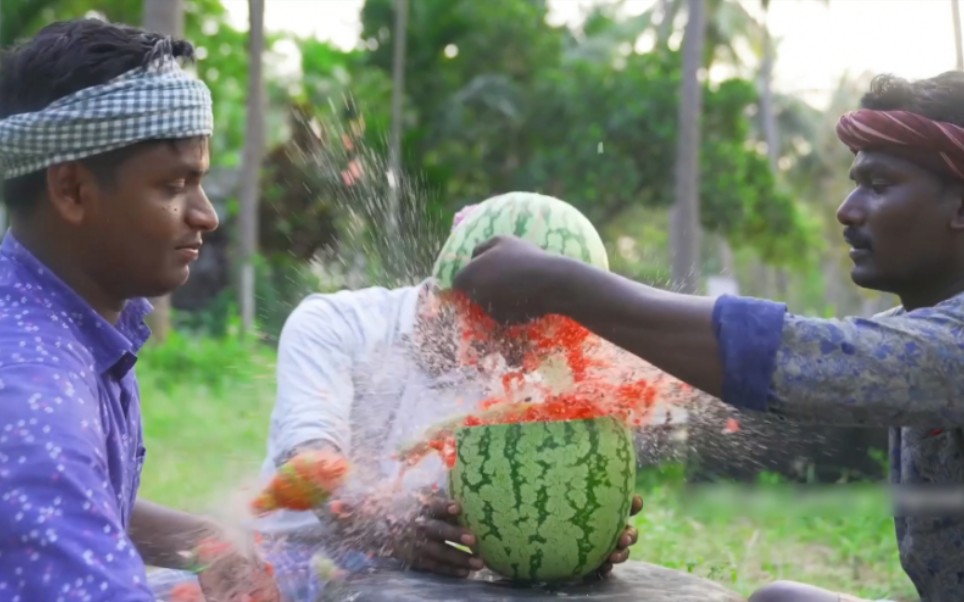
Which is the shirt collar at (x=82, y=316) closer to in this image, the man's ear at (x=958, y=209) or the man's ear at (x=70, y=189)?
the man's ear at (x=70, y=189)

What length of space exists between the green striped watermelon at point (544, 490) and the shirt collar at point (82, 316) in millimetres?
931

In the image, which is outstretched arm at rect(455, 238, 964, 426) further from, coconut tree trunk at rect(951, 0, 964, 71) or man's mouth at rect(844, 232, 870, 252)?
coconut tree trunk at rect(951, 0, 964, 71)

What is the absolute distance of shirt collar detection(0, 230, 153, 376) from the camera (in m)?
2.28

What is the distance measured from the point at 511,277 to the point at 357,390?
5.16 ft

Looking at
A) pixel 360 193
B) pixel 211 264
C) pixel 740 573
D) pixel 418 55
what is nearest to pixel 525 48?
pixel 418 55

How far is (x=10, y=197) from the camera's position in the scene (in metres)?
2.37

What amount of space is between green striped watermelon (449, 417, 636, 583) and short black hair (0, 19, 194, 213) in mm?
1159

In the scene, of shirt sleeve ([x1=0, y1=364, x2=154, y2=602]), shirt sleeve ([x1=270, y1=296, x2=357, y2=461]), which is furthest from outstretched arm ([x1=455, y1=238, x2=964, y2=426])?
shirt sleeve ([x1=270, y1=296, x2=357, y2=461])

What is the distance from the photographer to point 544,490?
289 centimetres

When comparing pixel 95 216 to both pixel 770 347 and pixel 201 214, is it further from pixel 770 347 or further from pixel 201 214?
pixel 770 347

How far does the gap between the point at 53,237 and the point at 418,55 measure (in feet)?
80.8

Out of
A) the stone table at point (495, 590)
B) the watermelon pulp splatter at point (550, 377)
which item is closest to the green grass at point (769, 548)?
the stone table at point (495, 590)

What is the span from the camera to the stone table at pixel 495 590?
2924 millimetres

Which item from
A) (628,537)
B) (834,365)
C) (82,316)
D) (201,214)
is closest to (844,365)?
(834,365)
